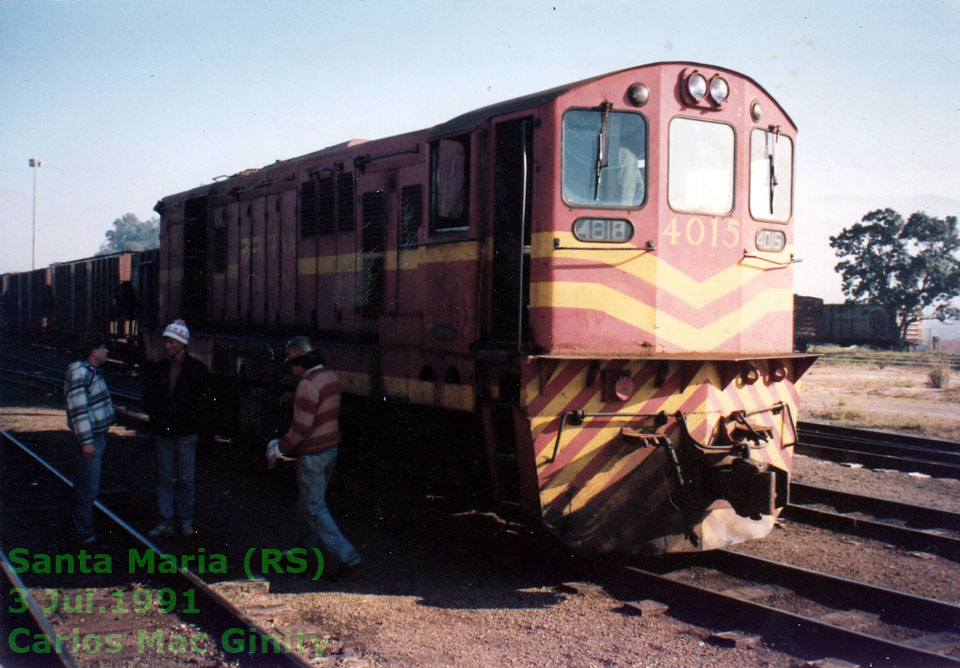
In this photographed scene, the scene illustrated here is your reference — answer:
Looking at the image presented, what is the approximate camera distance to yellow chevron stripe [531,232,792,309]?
577 cm

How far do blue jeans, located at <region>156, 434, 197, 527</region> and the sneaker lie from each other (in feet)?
0.12

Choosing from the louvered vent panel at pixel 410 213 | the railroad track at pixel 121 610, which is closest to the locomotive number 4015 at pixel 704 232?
the louvered vent panel at pixel 410 213

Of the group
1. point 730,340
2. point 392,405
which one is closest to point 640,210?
point 730,340

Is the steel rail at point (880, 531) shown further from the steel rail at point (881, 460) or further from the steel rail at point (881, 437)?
the steel rail at point (881, 437)

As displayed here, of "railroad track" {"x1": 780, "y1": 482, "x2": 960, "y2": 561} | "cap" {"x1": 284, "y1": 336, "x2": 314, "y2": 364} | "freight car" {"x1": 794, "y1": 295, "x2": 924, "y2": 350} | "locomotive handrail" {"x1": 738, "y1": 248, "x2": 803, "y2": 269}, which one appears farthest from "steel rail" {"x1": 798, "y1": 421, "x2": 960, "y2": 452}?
"freight car" {"x1": 794, "y1": 295, "x2": 924, "y2": 350}

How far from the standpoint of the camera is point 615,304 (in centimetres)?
587

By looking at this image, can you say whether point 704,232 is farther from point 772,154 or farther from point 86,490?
point 86,490

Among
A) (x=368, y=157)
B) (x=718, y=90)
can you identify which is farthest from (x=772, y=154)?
(x=368, y=157)

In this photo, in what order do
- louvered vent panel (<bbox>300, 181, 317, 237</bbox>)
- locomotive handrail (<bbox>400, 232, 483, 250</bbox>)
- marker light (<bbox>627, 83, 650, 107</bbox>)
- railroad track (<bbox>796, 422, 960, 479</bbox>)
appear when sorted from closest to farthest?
1. marker light (<bbox>627, 83, 650, 107</bbox>)
2. locomotive handrail (<bbox>400, 232, 483, 250</bbox>)
3. louvered vent panel (<bbox>300, 181, 317, 237</bbox>)
4. railroad track (<bbox>796, 422, 960, 479</bbox>)

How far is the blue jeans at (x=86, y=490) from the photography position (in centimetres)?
674

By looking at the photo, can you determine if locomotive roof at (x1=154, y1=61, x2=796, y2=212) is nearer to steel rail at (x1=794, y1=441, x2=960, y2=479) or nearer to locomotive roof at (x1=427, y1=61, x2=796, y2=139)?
locomotive roof at (x1=427, y1=61, x2=796, y2=139)

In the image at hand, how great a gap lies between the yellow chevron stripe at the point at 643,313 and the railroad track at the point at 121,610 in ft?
9.03

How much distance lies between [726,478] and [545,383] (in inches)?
56.6

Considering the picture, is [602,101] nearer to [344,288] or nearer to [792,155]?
[792,155]
